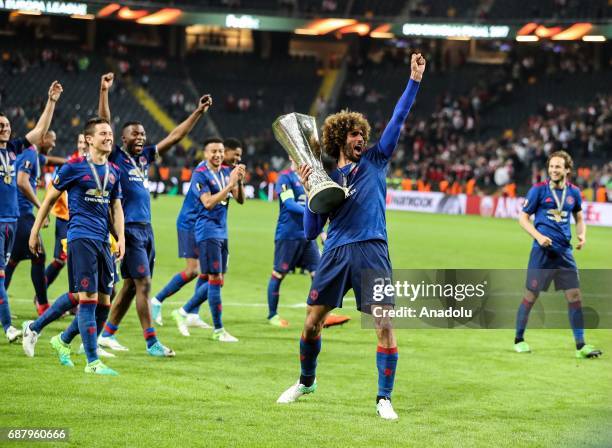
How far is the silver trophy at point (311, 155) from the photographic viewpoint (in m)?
6.93

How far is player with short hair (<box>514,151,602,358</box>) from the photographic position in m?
10.7

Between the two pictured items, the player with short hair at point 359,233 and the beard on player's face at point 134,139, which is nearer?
the player with short hair at point 359,233

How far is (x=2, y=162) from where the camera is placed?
10125 millimetres

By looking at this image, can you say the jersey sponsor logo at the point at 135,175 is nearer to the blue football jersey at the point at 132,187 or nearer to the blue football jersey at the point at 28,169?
the blue football jersey at the point at 132,187

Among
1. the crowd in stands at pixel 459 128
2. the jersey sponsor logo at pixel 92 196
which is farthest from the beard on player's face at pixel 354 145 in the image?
the crowd in stands at pixel 459 128

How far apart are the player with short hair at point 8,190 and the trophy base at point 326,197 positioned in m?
3.76

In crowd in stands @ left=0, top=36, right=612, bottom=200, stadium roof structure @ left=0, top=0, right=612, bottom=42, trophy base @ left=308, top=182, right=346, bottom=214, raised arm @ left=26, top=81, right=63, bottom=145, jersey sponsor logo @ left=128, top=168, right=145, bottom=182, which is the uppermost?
stadium roof structure @ left=0, top=0, right=612, bottom=42

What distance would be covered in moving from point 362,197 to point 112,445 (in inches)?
97.8

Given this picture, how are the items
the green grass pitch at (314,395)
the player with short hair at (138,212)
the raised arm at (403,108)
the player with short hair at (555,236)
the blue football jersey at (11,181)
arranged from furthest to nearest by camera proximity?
1. the player with short hair at (555,236)
2. the blue football jersey at (11,181)
3. the player with short hair at (138,212)
4. the raised arm at (403,108)
5. the green grass pitch at (314,395)

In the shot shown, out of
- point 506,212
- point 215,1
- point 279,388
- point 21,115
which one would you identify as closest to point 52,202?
point 279,388

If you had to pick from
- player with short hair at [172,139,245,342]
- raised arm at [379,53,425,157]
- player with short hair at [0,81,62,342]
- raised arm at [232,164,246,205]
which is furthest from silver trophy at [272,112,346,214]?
player with short hair at [172,139,245,342]

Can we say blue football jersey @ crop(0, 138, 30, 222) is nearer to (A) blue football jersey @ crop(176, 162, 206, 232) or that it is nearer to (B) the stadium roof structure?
(A) blue football jersey @ crop(176, 162, 206, 232)

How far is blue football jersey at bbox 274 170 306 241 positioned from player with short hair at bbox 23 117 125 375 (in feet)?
12.1

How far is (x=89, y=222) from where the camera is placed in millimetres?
8602
